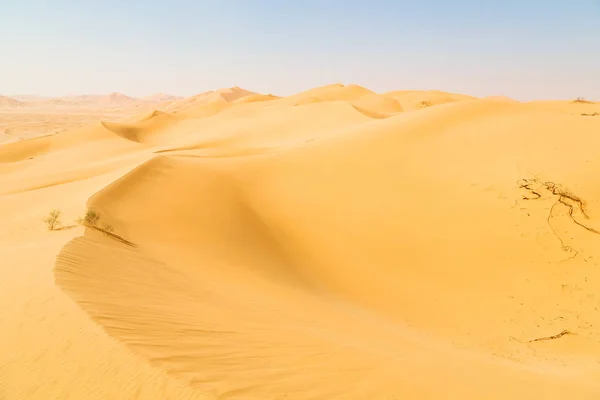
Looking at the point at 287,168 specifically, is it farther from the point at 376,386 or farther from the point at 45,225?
the point at 376,386

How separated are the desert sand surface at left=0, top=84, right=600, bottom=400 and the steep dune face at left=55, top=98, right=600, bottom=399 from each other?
0.03 meters

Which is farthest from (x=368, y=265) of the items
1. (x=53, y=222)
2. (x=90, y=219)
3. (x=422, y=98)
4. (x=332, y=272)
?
(x=422, y=98)

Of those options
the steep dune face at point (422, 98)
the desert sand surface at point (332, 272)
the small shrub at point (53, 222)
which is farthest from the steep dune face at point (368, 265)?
the steep dune face at point (422, 98)

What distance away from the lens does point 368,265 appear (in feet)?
23.2

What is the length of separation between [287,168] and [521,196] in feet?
20.0

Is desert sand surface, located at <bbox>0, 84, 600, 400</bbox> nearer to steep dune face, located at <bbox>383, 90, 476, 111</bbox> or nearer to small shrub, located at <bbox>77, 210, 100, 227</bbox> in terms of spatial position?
small shrub, located at <bbox>77, 210, 100, 227</bbox>

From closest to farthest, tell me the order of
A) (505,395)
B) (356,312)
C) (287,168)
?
(505,395), (356,312), (287,168)

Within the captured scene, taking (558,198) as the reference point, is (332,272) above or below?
below

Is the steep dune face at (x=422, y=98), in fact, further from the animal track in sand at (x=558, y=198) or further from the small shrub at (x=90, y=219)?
the small shrub at (x=90, y=219)

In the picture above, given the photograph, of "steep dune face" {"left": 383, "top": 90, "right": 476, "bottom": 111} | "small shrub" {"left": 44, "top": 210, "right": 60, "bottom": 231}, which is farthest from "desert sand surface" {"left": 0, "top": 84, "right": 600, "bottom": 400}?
"steep dune face" {"left": 383, "top": 90, "right": 476, "bottom": 111}

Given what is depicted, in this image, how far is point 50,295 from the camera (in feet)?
11.1

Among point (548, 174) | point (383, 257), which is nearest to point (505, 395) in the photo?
point (383, 257)

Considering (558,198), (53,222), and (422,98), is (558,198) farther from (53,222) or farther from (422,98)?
(422,98)

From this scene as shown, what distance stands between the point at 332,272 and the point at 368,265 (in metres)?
0.68
